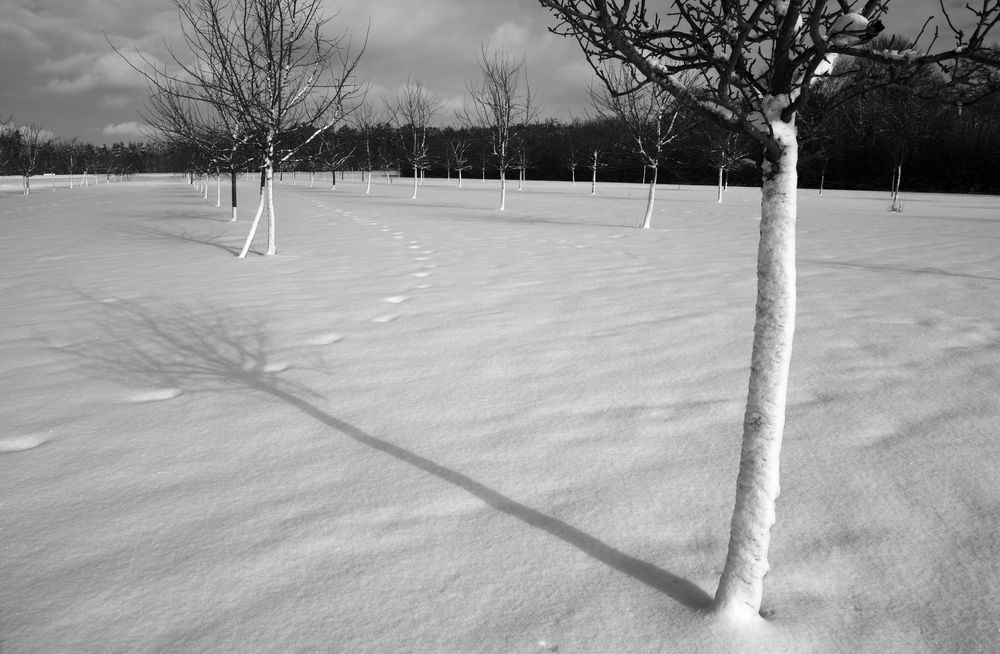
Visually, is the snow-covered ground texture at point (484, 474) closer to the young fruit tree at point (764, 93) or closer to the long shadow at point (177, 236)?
the young fruit tree at point (764, 93)

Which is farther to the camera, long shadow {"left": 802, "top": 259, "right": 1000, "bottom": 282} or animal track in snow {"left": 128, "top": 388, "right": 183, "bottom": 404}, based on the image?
long shadow {"left": 802, "top": 259, "right": 1000, "bottom": 282}

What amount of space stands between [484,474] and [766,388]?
1.46 m

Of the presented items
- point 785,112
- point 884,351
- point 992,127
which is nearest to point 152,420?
point 785,112

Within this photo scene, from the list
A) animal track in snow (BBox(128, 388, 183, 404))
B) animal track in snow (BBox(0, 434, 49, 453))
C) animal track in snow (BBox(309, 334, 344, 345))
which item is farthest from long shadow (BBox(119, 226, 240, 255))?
animal track in snow (BBox(0, 434, 49, 453))

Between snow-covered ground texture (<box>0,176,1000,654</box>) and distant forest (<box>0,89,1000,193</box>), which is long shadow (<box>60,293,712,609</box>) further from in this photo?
distant forest (<box>0,89,1000,193</box>)

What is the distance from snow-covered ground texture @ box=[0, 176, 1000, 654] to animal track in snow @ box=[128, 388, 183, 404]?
0.06 meters

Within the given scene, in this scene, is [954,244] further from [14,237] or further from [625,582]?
[14,237]

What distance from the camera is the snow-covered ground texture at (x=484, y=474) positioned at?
6.22 feet

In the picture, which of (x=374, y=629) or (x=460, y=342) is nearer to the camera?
(x=374, y=629)

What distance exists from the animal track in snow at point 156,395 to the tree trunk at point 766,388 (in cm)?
345

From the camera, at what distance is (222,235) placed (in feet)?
47.4

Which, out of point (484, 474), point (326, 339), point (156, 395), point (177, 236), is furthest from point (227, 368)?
point (177, 236)

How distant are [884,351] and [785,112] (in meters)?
3.53

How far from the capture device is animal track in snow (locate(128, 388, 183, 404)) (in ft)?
12.3
